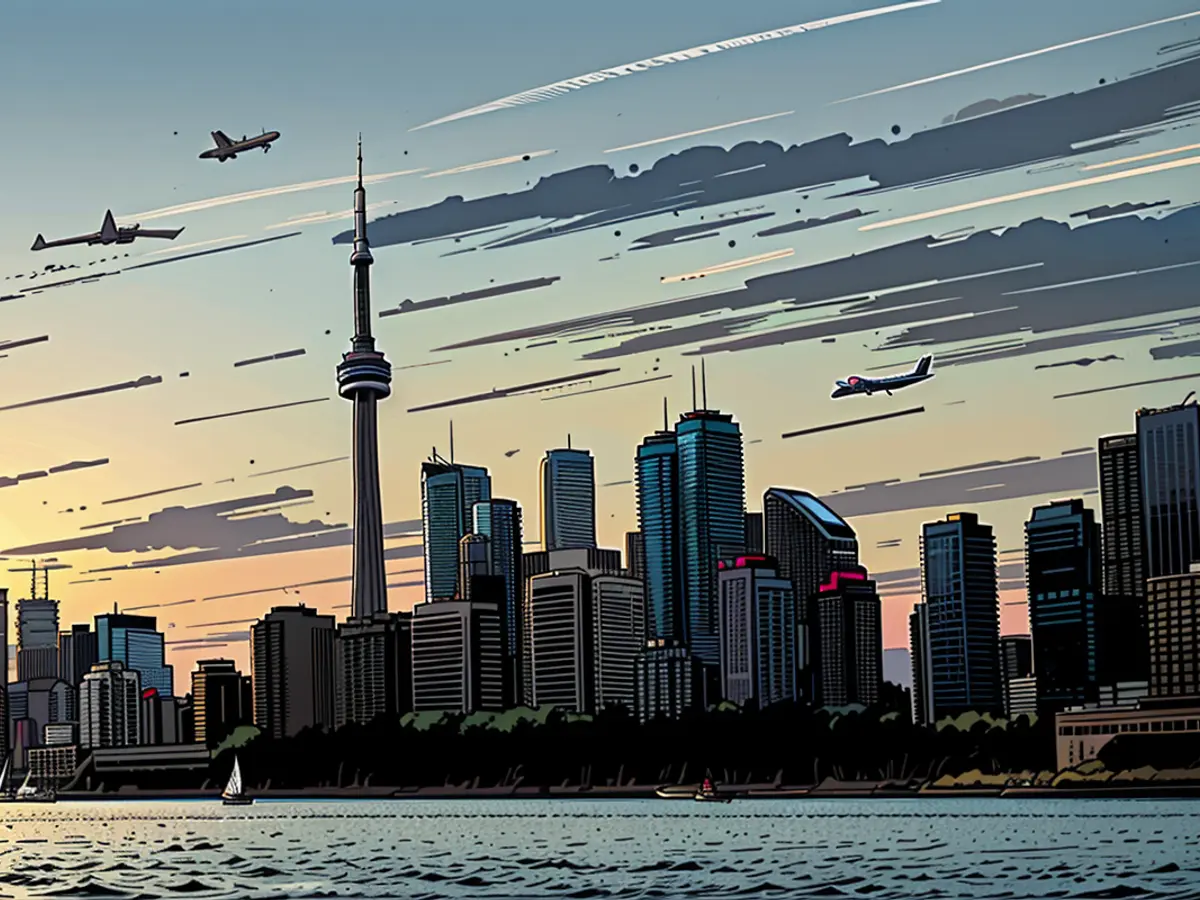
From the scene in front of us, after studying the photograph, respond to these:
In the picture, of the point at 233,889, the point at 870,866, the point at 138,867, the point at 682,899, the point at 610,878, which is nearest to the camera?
the point at 682,899

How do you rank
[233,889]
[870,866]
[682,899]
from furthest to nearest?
[870,866] < [233,889] < [682,899]

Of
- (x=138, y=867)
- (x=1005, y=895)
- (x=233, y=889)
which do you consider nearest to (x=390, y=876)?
(x=233, y=889)

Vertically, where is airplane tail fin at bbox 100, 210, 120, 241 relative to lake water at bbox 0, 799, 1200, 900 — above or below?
above

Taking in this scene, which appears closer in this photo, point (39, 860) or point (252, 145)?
point (252, 145)

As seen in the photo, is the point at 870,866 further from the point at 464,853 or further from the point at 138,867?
the point at 138,867

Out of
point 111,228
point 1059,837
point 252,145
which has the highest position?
point 252,145

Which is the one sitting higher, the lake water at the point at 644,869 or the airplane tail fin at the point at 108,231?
the airplane tail fin at the point at 108,231

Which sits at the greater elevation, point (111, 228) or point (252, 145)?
point (252, 145)

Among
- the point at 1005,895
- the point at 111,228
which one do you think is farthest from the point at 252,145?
the point at 1005,895

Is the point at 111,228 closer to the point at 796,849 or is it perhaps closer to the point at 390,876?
the point at 390,876
